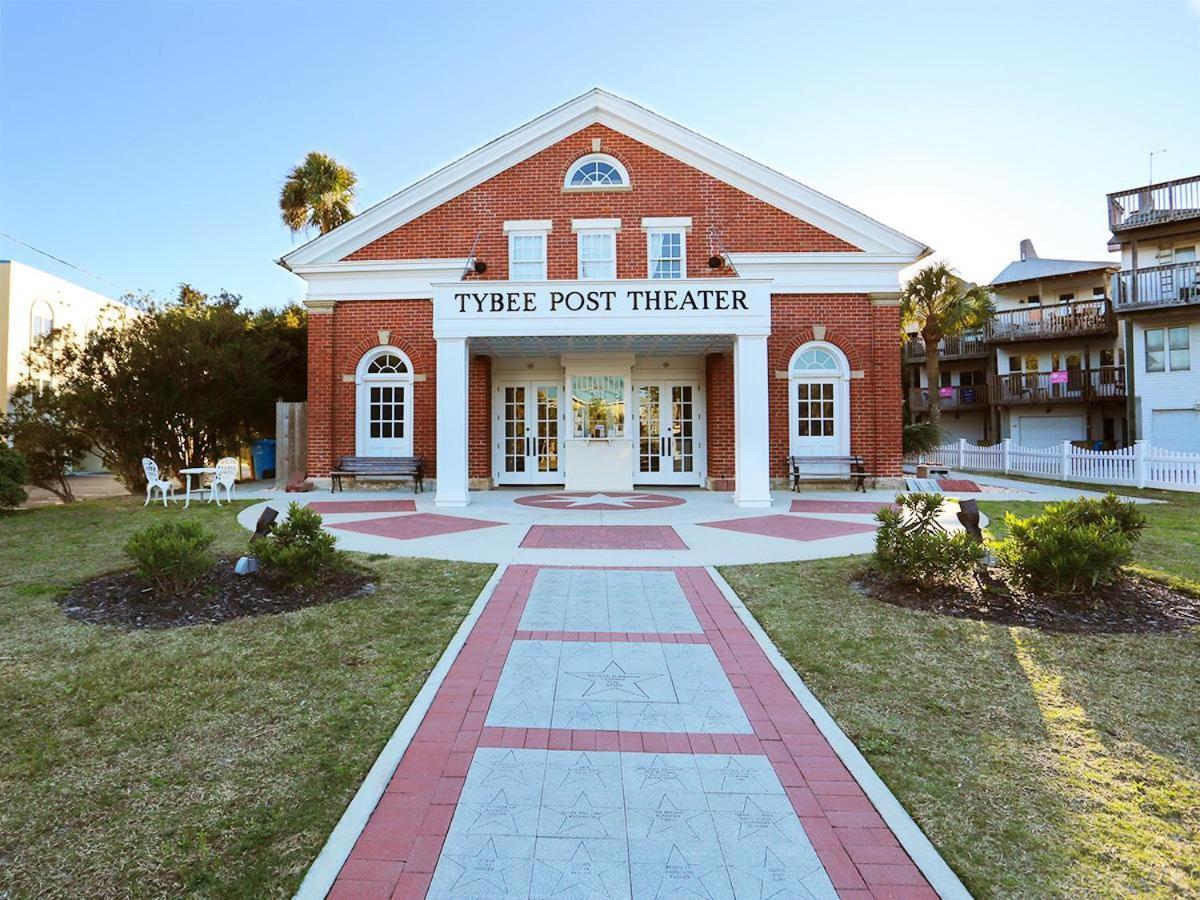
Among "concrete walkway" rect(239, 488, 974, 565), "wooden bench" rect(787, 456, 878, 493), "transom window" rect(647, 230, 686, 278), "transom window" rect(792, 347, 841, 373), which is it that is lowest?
"concrete walkway" rect(239, 488, 974, 565)

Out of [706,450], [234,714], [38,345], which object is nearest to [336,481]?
[38,345]

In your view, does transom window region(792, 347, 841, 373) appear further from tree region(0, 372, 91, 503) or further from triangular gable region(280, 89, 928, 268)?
tree region(0, 372, 91, 503)

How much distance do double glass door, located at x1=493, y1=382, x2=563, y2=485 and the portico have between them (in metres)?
0.03

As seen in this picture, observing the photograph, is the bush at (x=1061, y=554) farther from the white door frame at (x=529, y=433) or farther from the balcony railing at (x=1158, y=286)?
the balcony railing at (x=1158, y=286)

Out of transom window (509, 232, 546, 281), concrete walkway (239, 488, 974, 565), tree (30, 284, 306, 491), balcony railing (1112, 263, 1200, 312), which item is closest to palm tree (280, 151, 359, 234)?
tree (30, 284, 306, 491)

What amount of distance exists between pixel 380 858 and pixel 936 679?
3453mm

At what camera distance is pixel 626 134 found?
1502 centimetres

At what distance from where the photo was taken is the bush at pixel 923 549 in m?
5.67

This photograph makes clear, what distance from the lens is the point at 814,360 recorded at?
1467cm

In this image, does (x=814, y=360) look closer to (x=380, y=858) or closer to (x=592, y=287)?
(x=592, y=287)

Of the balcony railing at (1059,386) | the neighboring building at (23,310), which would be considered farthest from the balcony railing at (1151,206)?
the neighboring building at (23,310)

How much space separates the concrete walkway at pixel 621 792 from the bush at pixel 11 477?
11526mm

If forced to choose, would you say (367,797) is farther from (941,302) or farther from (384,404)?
(941,302)

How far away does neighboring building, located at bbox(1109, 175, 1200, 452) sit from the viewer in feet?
66.4
